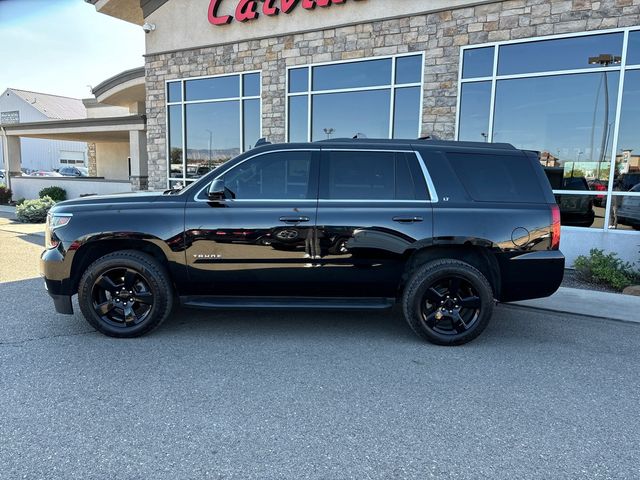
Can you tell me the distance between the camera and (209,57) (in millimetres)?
11922

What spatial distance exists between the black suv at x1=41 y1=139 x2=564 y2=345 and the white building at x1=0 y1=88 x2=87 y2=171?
173ft

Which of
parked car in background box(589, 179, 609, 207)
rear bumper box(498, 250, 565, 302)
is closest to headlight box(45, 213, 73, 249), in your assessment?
rear bumper box(498, 250, 565, 302)

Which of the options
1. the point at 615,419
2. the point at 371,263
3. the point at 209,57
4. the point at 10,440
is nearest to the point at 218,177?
the point at 371,263

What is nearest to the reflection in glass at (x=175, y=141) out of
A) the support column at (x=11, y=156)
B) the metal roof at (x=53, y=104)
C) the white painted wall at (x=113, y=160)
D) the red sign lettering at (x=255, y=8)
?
the red sign lettering at (x=255, y=8)

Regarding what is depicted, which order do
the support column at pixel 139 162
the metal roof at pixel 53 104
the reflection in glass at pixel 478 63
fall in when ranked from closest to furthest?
1. the reflection in glass at pixel 478 63
2. the support column at pixel 139 162
3. the metal roof at pixel 53 104

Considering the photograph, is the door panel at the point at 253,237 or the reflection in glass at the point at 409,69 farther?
the reflection in glass at the point at 409,69

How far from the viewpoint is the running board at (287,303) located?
4.60m

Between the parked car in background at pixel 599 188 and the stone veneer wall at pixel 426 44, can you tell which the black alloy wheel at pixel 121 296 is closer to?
the stone veneer wall at pixel 426 44

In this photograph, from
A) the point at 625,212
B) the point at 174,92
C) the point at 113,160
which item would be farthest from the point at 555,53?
the point at 113,160

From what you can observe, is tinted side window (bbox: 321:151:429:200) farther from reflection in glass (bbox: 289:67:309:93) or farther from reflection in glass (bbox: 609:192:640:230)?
reflection in glass (bbox: 289:67:309:93)

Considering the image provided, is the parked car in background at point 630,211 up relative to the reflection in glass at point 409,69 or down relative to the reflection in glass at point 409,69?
down

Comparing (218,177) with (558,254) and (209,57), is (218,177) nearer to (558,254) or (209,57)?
(558,254)

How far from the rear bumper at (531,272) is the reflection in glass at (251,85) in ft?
28.1

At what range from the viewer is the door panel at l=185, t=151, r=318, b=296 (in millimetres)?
4512
